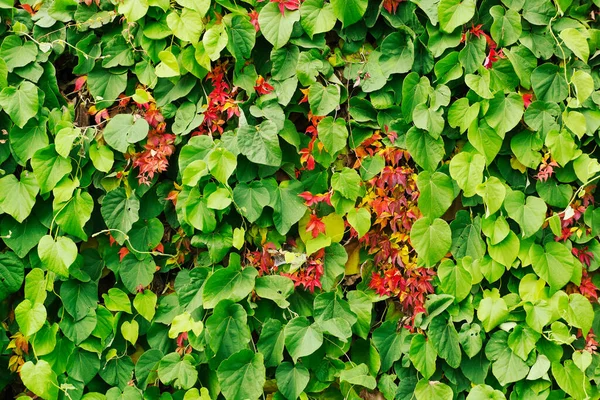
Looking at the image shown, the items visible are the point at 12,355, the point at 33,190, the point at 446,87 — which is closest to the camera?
the point at 446,87

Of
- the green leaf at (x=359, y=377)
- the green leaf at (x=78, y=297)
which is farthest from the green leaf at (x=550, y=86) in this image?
the green leaf at (x=78, y=297)

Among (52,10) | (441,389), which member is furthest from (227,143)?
(441,389)

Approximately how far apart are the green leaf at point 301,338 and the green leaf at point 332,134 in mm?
594

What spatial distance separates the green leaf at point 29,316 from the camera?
7.45 feet

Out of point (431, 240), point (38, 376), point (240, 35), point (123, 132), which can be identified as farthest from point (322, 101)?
point (38, 376)

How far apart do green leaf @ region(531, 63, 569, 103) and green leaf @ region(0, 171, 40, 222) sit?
1.76 meters

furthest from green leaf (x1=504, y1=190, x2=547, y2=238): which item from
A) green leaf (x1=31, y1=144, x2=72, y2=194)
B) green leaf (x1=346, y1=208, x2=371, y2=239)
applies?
green leaf (x1=31, y1=144, x2=72, y2=194)

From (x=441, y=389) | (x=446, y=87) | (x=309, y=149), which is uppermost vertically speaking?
(x=446, y=87)

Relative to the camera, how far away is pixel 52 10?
7.63ft

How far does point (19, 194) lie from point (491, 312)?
1.70m

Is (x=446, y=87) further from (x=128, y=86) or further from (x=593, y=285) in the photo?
(x=128, y=86)

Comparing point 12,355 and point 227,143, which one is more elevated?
point 227,143

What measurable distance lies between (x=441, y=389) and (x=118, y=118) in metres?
1.47

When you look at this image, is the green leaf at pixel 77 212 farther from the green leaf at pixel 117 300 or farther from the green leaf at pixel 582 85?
the green leaf at pixel 582 85
